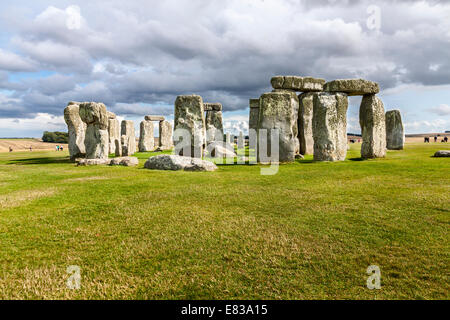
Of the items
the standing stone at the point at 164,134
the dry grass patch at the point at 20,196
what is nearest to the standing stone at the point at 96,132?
the dry grass patch at the point at 20,196

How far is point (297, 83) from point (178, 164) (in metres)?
9.05

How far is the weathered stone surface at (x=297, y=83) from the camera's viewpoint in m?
15.4

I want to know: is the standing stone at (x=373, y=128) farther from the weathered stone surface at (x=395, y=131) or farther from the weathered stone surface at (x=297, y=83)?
the weathered stone surface at (x=395, y=131)

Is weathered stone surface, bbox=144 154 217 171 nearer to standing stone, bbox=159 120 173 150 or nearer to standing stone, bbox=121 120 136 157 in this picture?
standing stone, bbox=121 120 136 157

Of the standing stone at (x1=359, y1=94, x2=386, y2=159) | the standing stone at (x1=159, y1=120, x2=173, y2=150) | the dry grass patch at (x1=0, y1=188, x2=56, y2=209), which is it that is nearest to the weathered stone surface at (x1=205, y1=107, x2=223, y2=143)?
the standing stone at (x1=159, y1=120, x2=173, y2=150)

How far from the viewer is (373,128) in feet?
40.0

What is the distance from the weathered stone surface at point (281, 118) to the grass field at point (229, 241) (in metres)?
4.97

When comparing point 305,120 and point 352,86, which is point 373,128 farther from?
point 305,120

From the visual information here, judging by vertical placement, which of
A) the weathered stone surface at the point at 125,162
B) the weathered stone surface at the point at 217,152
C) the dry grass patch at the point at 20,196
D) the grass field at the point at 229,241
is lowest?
the grass field at the point at 229,241

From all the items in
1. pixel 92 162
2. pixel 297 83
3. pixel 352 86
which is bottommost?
pixel 92 162

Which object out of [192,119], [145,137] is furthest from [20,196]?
[145,137]

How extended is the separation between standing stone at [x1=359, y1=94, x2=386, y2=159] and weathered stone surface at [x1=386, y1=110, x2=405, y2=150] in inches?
327

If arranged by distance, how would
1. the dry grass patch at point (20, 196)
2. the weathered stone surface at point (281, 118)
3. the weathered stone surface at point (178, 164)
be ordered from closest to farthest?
the dry grass patch at point (20, 196) → the weathered stone surface at point (178, 164) → the weathered stone surface at point (281, 118)
